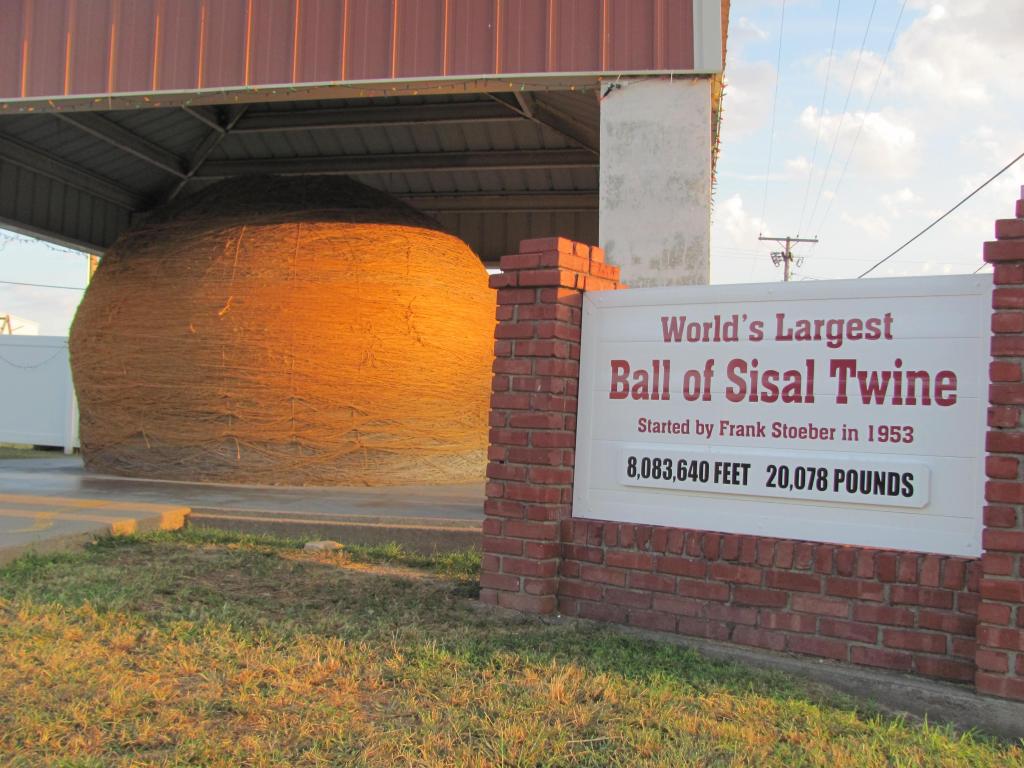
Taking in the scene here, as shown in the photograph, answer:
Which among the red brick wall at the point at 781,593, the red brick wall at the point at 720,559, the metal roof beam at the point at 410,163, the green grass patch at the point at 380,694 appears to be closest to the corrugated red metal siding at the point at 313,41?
the red brick wall at the point at 720,559

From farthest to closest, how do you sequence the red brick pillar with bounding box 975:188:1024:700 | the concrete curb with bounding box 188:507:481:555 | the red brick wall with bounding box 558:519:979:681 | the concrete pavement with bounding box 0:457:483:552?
the concrete pavement with bounding box 0:457:483:552
the concrete curb with bounding box 188:507:481:555
the red brick wall with bounding box 558:519:979:681
the red brick pillar with bounding box 975:188:1024:700

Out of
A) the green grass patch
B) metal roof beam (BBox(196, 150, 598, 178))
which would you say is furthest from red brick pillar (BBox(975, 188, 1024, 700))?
metal roof beam (BBox(196, 150, 598, 178))

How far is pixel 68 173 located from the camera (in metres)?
14.6

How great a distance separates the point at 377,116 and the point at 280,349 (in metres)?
4.32

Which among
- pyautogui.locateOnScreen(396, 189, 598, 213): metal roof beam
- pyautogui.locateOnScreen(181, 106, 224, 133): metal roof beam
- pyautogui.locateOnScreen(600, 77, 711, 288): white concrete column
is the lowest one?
pyautogui.locateOnScreen(600, 77, 711, 288): white concrete column

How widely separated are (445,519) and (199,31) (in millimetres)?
5321

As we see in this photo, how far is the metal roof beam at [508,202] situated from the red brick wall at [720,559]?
10101 mm

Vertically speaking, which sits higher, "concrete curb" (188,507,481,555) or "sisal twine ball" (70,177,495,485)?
"sisal twine ball" (70,177,495,485)

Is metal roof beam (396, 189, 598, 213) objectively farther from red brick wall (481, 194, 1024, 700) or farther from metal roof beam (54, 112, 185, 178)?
red brick wall (481, 194, 1024, 700)

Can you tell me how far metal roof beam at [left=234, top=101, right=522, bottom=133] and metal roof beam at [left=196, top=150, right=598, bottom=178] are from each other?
91 cm

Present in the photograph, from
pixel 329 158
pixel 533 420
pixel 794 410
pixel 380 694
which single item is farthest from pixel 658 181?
pixel 329 158

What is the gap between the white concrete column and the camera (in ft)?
25.6

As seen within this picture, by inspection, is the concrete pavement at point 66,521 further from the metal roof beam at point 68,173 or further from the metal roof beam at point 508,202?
the metal roof beam at point 508,202

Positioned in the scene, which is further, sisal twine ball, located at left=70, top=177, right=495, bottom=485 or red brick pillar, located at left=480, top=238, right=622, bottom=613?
sisal twine ball, located at left=70, top=177, right=495, bottom=485
